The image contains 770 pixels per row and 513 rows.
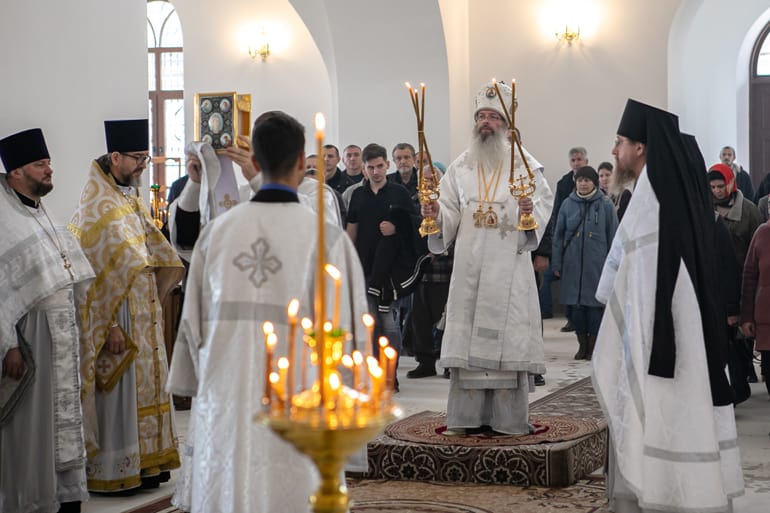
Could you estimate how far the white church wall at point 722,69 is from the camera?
16.1 meters

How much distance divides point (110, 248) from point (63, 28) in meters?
1.45

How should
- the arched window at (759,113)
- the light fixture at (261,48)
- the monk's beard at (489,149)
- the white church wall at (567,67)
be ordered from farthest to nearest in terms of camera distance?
1. the arched window at (759,113)
2. the light fixture at (261,48)
3. the white church wall at (567,67)
4. the monk's beard at (489,149)

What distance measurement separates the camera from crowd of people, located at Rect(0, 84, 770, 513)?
11.5 ft

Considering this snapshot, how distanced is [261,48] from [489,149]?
9519mm

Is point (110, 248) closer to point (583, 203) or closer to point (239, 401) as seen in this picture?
point (239, 401)

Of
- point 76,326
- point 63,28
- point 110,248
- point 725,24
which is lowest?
point 76,326

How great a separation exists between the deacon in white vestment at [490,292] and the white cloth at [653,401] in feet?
4.17

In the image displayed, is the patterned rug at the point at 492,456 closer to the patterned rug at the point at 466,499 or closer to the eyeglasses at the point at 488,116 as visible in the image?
the patterned rug at the point at 466,499

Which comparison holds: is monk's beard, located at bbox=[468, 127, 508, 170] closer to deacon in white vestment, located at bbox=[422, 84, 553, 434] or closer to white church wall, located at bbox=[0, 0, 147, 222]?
deacon in white vestment, located at bbox=[422, 84, 553, 434]

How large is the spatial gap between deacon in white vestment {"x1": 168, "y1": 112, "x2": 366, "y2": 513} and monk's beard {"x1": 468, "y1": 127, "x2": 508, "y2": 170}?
2779 mm

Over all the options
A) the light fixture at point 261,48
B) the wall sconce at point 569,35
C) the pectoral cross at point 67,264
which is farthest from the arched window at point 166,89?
the pectoral cross at point 67,264

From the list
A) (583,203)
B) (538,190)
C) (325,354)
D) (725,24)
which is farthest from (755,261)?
(725,24)

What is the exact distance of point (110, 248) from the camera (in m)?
5.53

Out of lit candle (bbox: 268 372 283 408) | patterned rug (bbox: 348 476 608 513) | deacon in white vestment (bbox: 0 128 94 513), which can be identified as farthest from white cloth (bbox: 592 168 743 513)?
lit candle (bbox: 268 372 283 408)
